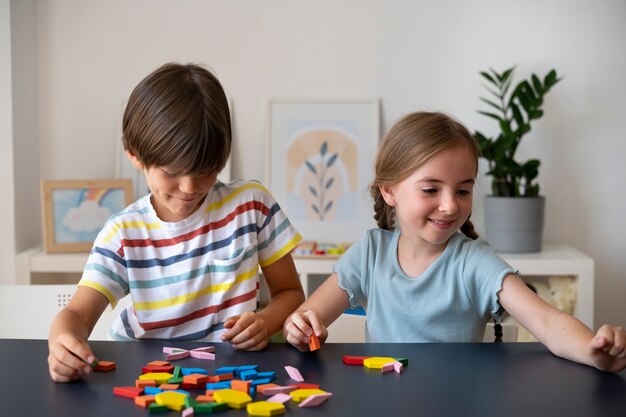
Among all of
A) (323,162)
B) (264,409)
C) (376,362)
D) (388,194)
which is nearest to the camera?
(264,409)

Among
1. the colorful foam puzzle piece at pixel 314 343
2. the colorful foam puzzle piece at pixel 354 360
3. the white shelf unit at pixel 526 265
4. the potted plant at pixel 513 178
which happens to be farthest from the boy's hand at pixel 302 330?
the potted plant at pixel 513 178

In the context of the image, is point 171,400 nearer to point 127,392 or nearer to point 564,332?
point 127,392

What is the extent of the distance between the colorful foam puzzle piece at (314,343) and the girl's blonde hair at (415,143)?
437 mm

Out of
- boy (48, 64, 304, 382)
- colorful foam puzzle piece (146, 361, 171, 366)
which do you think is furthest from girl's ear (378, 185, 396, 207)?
colorful foam puzzle piece (146, 361, 171, 366)

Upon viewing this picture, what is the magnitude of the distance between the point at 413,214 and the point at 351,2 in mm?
2073

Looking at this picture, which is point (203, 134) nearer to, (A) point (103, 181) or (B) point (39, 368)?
(B) point (39, 368)

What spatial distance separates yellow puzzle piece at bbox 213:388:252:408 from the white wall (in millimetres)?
2499

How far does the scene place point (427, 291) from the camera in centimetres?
167

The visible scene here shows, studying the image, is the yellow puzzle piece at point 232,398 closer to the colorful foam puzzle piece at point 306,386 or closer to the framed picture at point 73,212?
the colorful foam puzzle piece at point 306,386

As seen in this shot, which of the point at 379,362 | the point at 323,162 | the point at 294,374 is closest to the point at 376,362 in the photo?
the point at 379,362

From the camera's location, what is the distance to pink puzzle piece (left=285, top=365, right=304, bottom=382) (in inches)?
46.8

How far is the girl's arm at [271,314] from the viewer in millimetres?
1376

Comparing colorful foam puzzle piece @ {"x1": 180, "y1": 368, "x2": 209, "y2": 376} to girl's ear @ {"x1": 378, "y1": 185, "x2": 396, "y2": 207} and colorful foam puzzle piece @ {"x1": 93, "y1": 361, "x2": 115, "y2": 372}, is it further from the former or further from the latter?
girl's ear @ {"x1": 378, "y1": 185, "x2": 396, "y2": 207}

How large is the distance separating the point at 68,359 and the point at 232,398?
0.28 m
